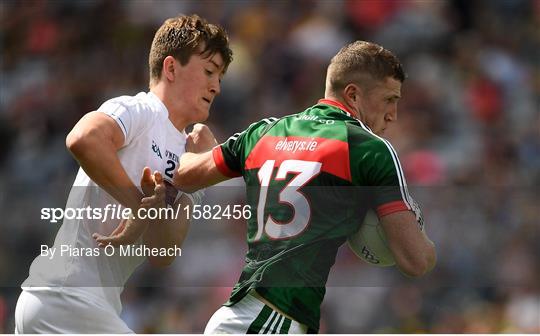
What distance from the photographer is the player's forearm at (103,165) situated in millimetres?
4367

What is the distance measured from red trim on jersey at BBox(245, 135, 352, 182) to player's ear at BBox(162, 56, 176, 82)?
715mm

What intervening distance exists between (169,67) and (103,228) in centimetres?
82

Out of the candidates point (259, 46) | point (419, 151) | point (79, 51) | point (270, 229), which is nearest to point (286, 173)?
point (270, 229)

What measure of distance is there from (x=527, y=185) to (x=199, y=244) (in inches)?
163

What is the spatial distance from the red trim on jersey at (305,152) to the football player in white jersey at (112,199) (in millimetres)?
471

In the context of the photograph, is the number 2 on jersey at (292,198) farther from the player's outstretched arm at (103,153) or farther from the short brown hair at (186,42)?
the short brown hair at (186,42)

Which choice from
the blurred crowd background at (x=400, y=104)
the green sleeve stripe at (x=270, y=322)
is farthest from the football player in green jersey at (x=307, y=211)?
the blurred crowd background at (x=400, y=104)

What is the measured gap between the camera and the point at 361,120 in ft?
14.9

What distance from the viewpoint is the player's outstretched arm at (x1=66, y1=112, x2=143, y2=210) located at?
4371 millimetres

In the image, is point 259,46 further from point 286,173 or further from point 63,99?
point 286,173

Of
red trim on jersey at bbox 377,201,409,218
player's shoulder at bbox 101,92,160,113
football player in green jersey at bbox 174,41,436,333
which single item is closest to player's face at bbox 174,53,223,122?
player's shoulder at bbox 101,92,160,113

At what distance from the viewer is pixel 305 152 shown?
167 inches

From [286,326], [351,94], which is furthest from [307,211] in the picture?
[351,94]

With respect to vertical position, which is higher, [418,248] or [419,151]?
[419,151]
